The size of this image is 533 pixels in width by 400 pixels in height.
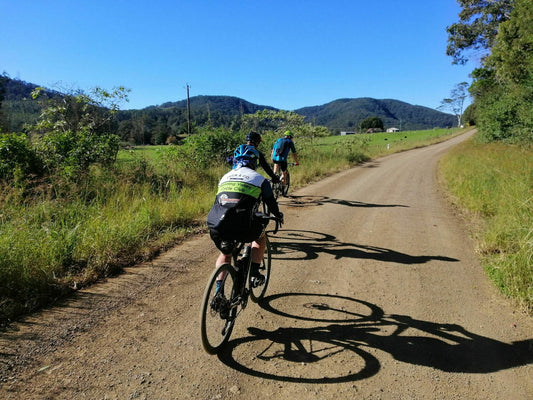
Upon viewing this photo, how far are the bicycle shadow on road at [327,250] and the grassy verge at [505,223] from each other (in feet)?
2.73

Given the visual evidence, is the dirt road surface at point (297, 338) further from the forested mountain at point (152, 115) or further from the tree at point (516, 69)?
the tree at point (516, 69)

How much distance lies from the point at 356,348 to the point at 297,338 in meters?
0.58

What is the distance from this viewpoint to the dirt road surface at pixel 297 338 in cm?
258

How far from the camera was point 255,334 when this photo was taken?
3275mm

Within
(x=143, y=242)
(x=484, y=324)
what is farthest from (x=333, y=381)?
(x=143, y=242)

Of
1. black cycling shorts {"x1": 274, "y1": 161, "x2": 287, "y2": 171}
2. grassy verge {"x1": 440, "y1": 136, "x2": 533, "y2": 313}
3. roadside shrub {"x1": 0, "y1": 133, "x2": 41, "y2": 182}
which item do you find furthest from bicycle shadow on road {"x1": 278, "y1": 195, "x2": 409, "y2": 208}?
roadside shrub {"x1": 0, "y1": 133, "x2": 41, "y2": 182}

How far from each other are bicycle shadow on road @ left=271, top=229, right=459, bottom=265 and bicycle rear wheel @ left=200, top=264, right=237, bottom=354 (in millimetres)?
2290

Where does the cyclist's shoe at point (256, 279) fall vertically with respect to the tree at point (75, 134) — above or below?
below

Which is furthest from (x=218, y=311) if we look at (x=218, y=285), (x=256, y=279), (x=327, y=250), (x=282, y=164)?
(x=282, y=164)

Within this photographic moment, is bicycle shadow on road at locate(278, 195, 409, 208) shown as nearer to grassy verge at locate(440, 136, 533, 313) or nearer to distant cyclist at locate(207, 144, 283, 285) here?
grassy verge at locate(440, 136, 533, 313)

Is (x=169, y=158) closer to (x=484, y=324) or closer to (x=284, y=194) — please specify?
(x=284, y=194)

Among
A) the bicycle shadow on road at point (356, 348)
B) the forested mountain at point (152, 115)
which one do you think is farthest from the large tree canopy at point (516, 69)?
the bicycle shadow on road at point (356, 348)

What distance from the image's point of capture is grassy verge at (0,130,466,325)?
3783 mm

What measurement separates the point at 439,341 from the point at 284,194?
295 inches
